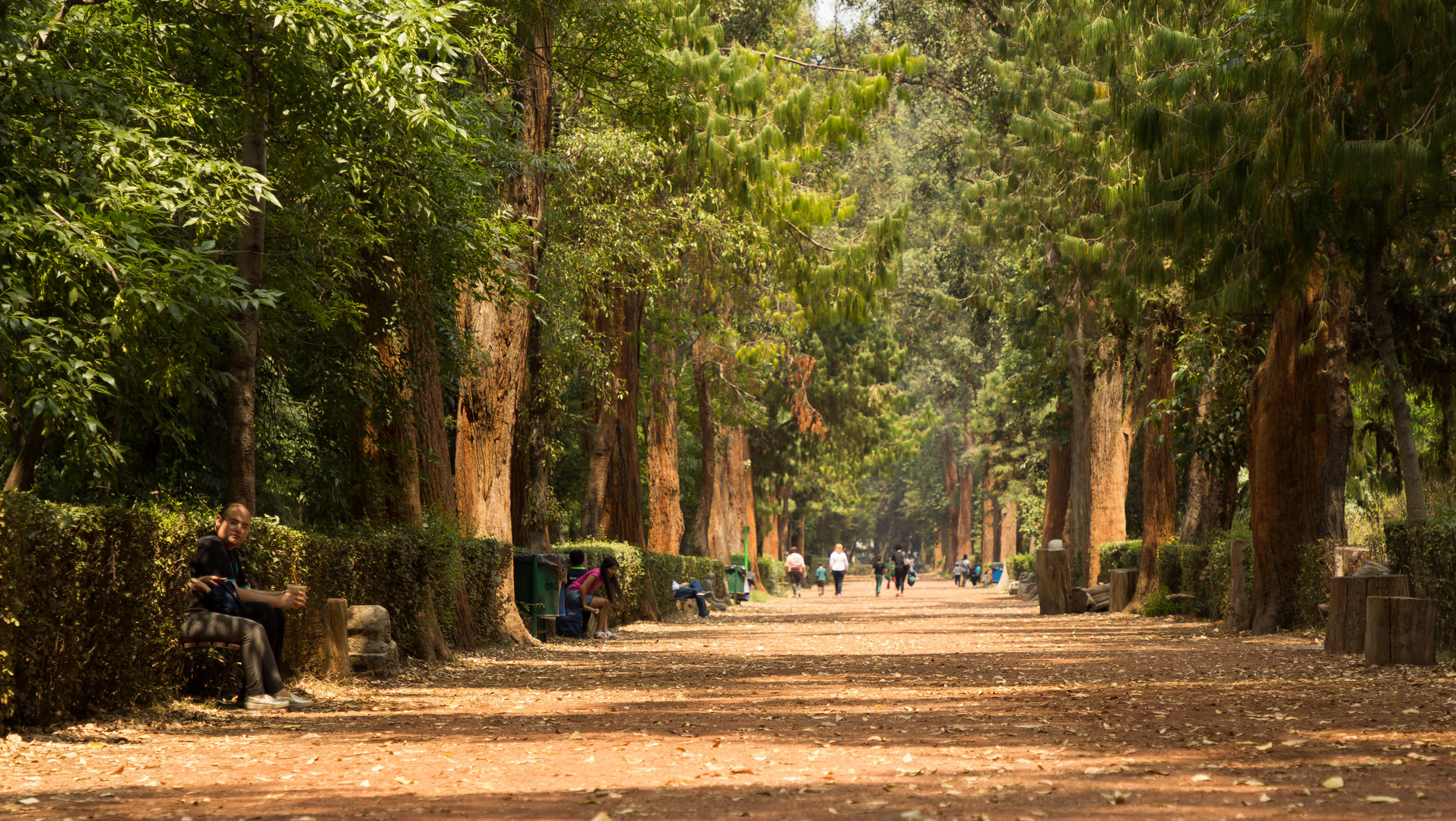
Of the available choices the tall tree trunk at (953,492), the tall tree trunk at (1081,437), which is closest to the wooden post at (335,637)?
the tall tree trunk at (1081,437)

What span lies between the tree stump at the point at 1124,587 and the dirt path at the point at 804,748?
13448 mm

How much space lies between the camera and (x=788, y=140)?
24.0 m

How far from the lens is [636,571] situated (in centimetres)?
2761

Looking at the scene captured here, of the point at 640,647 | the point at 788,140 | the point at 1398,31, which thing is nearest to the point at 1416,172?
the point at 1398,31

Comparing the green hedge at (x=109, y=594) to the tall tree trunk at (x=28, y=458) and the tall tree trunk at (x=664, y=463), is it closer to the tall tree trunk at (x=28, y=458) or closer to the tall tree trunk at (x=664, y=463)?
the tall tree trunk at (x=28, y=458)

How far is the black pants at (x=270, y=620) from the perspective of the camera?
10.9 meters

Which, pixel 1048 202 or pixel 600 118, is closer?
pixel 600 118

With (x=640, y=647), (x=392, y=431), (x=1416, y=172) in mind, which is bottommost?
(x=640, y=647)

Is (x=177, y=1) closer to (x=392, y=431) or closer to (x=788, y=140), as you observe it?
(x=392, y=431)

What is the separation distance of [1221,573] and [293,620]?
50.1ft

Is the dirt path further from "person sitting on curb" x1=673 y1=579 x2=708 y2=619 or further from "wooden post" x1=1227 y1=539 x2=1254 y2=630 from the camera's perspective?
"person sitting on curb" x1=673 y1=579 x2=708 y2=619

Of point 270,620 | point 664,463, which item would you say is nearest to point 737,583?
point 664,463

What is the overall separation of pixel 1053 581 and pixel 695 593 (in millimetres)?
7426

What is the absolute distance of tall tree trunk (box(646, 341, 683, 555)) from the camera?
34719 millimetres
